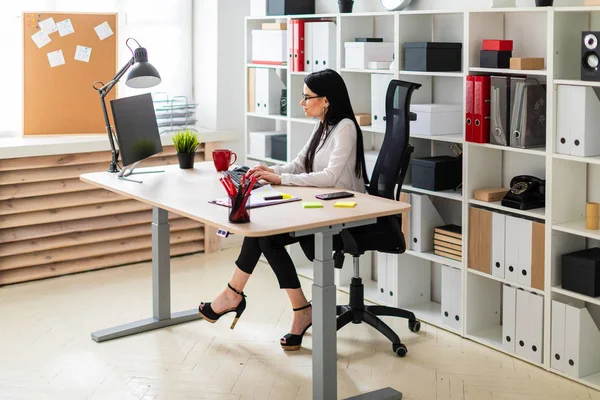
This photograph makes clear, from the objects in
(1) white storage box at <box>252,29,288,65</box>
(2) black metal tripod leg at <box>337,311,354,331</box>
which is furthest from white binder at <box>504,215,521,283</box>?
(1) white storage box at <box>252,29,288,65</box>

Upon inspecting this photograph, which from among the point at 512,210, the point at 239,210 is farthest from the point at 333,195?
the point at 512,210

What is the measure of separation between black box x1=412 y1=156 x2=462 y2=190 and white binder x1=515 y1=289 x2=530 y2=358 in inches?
27.5

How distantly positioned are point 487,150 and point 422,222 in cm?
55

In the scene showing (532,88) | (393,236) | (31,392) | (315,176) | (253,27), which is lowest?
(31,392)

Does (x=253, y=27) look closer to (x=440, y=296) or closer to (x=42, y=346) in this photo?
(x=440, y=296)

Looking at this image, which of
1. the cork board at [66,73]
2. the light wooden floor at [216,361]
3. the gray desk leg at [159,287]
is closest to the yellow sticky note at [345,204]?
the light wooden floor at [216,361]

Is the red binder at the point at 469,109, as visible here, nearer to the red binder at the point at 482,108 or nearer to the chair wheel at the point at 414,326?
the red binder at the point at 482,108

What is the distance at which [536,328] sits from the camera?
156 inches

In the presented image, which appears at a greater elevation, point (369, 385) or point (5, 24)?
point (5, 24)

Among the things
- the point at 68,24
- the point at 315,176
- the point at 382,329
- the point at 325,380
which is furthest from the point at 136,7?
the point at 325,380

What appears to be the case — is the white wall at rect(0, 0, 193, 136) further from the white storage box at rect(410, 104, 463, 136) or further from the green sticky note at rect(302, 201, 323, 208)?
the green sticky note at rect(302, 201, 323, 208)

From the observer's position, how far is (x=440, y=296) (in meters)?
4.90

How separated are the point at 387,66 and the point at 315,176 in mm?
1007

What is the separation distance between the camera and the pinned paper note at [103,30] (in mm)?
5801
